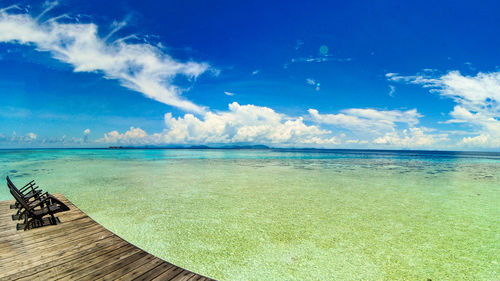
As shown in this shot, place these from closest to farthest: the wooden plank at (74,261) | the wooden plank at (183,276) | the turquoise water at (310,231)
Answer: the wooden plank at (183,276), the wooden plank at (74,261), the turquoise water at (310,231)

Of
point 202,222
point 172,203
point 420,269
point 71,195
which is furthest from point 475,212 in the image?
point 71,195

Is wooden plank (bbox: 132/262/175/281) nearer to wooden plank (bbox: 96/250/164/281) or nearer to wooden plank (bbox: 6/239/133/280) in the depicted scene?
wooden plank (bbox: 96/250/164/281)

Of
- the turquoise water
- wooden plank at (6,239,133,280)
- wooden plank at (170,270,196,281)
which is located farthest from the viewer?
the turquoise water

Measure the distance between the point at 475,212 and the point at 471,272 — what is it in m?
7.11

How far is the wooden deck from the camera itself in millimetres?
3902

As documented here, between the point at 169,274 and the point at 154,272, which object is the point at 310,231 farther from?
the point at 154,272

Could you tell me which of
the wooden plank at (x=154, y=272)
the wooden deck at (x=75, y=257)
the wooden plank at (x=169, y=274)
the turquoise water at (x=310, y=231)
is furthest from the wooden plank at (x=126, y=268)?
the turquoise water at (x=310, y=231)

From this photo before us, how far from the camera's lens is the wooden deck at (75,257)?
3902 millimetres

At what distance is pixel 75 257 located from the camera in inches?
175

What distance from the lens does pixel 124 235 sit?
7039 millimetres

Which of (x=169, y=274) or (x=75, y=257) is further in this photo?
(x=75, y=257)

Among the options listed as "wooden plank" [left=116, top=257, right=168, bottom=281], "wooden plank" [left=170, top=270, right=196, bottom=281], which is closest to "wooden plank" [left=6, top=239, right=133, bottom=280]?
"wooden plank" [left=116, top=257, right=168, bottom=281]

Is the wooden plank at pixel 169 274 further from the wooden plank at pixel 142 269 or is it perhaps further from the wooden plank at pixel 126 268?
the wooden plank at pixel 126 268

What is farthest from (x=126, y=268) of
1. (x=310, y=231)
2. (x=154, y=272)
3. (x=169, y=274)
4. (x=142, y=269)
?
(x=310, y=231)
